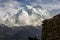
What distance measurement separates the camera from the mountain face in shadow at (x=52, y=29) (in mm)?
47366

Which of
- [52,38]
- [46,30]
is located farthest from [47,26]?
[52,38]

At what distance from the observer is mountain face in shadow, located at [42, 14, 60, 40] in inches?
1865

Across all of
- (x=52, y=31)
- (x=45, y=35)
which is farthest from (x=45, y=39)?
(x=52, y=31)

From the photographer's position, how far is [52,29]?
1924 inches

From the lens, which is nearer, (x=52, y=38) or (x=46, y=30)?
(x=52, y=38)

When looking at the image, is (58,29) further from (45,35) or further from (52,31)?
(45,35)

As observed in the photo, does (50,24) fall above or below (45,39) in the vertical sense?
above

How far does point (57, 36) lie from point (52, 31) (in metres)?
2.16

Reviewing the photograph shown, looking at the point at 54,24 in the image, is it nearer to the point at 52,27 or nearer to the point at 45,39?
the point at 52,27

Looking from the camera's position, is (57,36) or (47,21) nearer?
(57,36)

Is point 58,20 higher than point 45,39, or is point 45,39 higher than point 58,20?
point 58,20

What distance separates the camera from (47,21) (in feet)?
168

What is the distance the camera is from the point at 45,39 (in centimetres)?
5194

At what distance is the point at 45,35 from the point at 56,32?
16.3 feet
